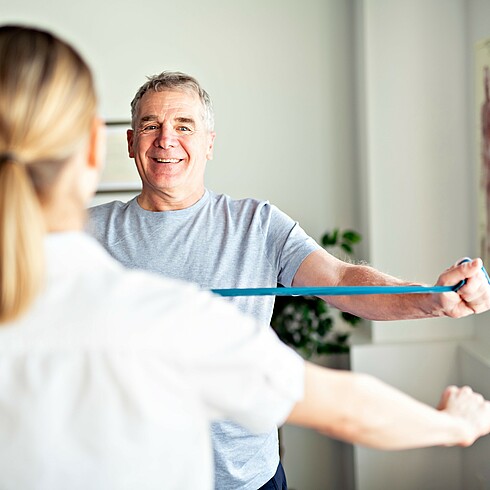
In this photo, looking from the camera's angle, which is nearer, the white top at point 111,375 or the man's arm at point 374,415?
the white top at point 111,375

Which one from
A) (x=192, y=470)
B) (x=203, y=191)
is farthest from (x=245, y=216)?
(x=192, y=470)

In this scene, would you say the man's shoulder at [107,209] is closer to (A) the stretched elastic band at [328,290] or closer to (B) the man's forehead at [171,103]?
(B) the man's forehead at [171,103]

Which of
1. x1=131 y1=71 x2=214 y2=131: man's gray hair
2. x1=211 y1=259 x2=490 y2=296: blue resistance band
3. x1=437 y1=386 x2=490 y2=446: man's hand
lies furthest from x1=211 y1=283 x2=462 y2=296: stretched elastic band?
x1=131 y1=71 x2=214 y2=131: man's gray hair

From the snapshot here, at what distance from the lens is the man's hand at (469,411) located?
1243 mm

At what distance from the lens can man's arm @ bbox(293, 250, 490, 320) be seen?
1.85 m

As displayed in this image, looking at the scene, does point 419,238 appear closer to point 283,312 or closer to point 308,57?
point 283,312

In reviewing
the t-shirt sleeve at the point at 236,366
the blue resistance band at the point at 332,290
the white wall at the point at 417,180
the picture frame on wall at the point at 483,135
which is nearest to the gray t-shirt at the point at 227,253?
the blue resistance band at the point at 332,290

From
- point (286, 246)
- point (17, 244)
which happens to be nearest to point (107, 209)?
point (286, 246)

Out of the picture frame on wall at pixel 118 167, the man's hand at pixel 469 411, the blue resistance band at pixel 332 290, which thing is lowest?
the man's hand at pixel 469 411

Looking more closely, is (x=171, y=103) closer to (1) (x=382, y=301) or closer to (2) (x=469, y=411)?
(1) (x=382, y=301)

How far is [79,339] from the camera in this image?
95 cm

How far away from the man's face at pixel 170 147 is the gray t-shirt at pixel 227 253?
2.1 inches

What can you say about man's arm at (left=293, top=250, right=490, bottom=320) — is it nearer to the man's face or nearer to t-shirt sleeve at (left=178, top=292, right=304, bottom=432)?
the man's face

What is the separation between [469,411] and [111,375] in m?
0.60
